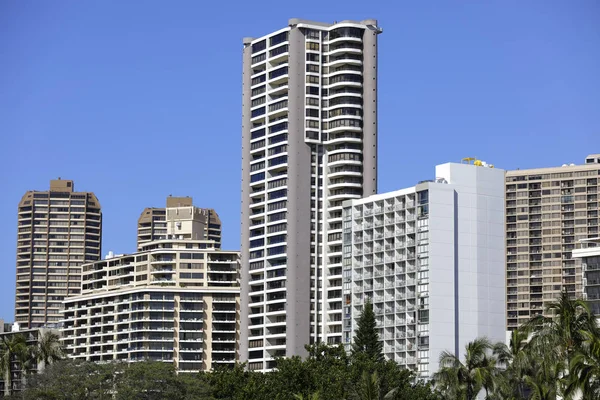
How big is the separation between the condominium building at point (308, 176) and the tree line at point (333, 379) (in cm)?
4656

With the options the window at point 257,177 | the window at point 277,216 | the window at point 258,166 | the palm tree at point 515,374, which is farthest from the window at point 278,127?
the palm tree at point 515,374

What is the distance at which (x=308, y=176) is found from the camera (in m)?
190

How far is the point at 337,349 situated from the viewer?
443 feet

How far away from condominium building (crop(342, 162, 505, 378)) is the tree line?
22.3 m

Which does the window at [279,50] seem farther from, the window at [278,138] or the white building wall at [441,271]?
the white building wall at [441,271]

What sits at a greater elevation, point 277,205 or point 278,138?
point 278,138

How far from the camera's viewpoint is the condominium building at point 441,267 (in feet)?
529

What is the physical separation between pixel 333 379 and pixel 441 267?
42.9 m

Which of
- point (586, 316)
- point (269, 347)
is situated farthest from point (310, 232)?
point (586, 316)

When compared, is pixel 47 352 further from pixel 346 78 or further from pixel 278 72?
pixel 346 78

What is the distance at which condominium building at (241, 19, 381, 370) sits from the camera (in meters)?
Result: 187

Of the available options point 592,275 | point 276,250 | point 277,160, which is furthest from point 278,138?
point 592,275

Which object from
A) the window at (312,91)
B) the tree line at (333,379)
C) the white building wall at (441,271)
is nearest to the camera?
the tree line at (333,379)

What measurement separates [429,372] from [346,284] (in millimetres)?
25525
